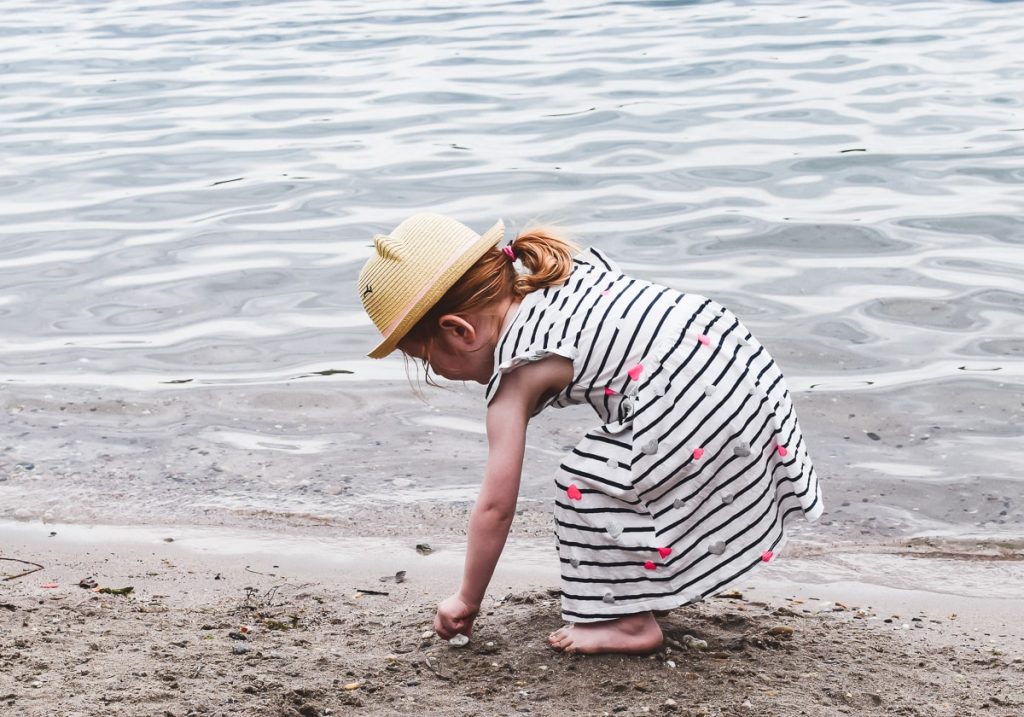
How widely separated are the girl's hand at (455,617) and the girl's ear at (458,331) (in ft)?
1.96

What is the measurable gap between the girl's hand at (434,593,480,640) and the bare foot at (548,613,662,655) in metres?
0.24

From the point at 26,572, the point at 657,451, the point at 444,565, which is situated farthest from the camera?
the point at 444,565

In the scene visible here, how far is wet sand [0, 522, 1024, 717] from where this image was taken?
9.23ft

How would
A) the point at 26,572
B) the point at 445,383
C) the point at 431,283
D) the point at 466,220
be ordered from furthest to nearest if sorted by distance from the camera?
the point at 466,220 < the point at 445,383 < the point at 26,572 < the point at 431,283

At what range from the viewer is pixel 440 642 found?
3201 millimetres

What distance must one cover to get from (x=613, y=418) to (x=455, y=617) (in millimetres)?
600

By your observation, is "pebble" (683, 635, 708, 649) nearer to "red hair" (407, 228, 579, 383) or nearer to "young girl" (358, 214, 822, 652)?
"young girl" (358, 214, 822, 652)

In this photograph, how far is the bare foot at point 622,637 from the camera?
10.0 ft

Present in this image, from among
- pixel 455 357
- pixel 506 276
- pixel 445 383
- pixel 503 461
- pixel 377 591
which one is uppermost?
pixel 506 276

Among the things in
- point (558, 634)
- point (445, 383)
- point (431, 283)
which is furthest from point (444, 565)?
point (445, 383)

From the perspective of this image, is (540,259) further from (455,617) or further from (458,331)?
(455,617)

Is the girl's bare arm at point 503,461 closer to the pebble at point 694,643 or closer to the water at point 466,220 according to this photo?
the pebble at point 694,643

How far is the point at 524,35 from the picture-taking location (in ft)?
47.1

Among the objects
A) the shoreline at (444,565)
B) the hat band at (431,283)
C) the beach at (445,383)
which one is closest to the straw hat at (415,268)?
the hat band at (431,283)
